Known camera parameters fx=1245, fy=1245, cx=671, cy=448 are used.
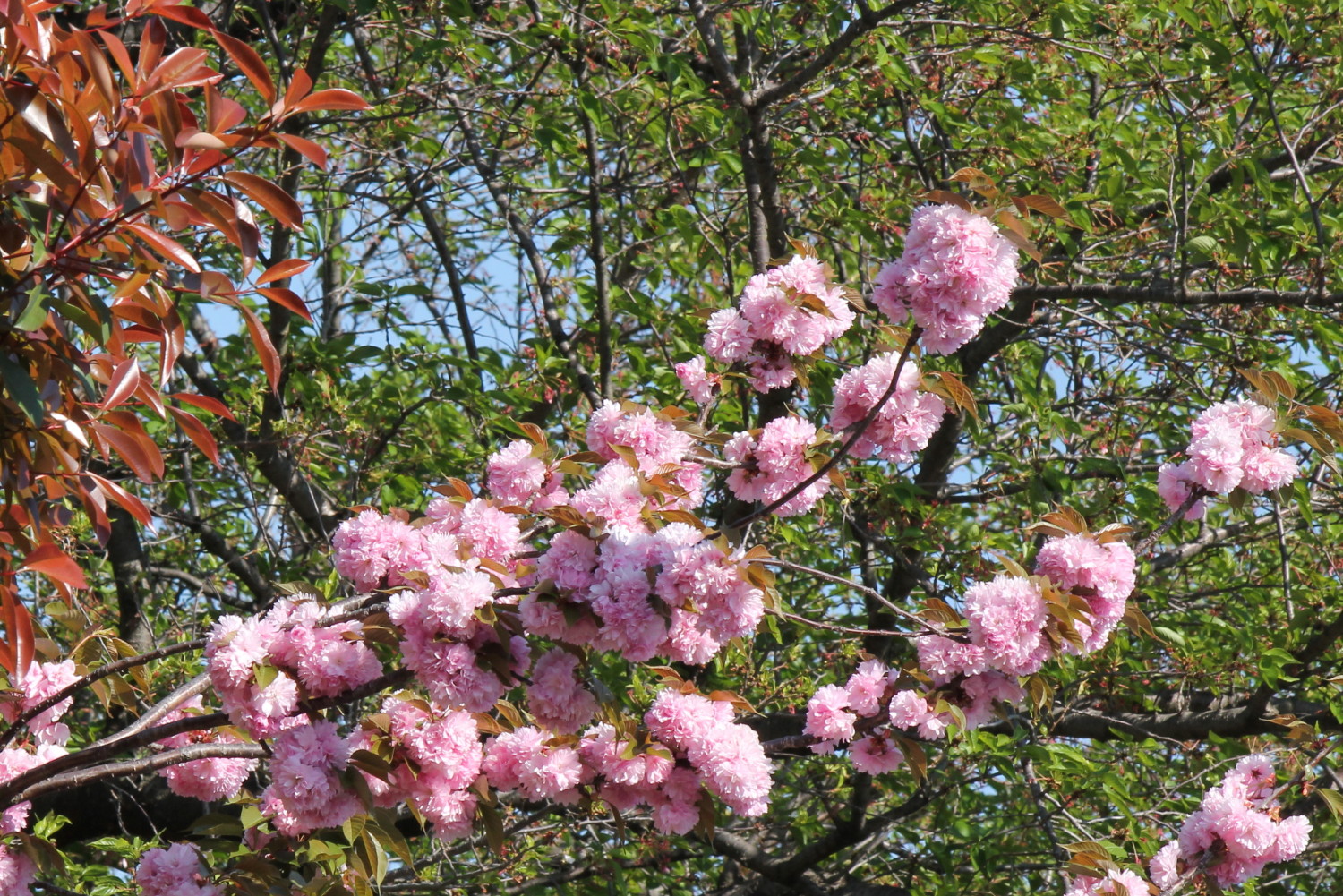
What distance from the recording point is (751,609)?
1.98m

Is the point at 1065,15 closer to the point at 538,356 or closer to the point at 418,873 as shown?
the point at 538,356

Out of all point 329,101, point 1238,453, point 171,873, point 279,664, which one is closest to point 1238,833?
point 1238,453

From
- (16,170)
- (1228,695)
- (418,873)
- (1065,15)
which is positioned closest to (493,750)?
(16,170)

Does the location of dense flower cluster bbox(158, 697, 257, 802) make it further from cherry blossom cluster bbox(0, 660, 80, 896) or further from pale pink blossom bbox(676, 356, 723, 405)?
pale pink blossom bbox(676, 356, 723, 405)

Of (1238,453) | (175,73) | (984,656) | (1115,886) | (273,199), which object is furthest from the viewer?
(1115,886)

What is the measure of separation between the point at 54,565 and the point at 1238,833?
2612 mm

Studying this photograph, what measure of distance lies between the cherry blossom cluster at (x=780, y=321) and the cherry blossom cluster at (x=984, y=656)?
587mm

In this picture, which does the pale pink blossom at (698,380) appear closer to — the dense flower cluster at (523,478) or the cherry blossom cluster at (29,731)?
the dense flower cluster at (523,478)

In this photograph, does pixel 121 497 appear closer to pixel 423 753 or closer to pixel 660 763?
pixel 423 753

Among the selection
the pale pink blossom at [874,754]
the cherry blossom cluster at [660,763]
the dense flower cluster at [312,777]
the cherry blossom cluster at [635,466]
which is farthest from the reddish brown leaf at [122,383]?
the pale pink blossom at [874,754]

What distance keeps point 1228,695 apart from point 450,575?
154 inches

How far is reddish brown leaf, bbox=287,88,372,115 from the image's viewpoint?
64.7 inches

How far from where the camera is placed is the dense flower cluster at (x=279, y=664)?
200cm

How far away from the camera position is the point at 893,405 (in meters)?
2.45
